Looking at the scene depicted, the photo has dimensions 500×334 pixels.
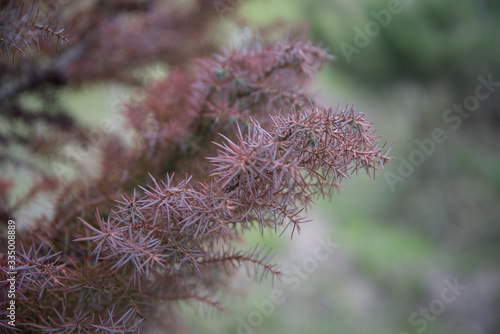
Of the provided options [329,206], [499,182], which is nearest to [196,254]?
[499,182]

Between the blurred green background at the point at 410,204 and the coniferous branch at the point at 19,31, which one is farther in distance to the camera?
the blurred green background at the point at 410,204

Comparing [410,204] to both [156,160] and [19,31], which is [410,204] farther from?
[19,31]

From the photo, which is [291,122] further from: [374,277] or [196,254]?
[374,277]

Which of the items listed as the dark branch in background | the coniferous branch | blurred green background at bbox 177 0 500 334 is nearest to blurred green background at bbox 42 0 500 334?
blurred green background at bbox 177 0 500 334

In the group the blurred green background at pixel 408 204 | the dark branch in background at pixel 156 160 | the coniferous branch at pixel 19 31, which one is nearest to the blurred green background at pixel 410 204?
the blurred green background at pixel 408 204

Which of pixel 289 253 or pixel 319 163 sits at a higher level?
pixel 319 163

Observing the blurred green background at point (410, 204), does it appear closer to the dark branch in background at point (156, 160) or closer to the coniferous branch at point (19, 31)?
the dark branch in background at point (156, 160)

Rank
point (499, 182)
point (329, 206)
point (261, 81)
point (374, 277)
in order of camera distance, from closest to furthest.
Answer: point (261, 81) → point (499, 182) → point (374, 277) → point (329, 206)

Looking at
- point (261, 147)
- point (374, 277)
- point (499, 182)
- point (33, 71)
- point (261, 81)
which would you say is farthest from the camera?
point (374, 277)

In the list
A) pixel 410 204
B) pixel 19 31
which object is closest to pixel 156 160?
pixel 19 31
